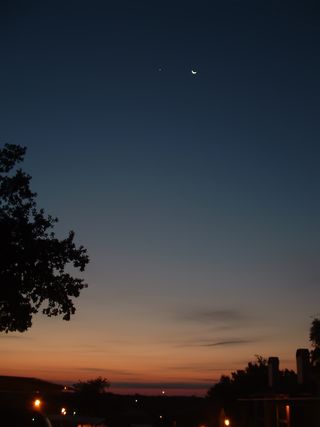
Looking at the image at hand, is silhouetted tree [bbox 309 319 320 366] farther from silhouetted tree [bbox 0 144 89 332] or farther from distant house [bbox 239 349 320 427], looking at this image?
silhouetted tree [bbox 0 144 89 332]

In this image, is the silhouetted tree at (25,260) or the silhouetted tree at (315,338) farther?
the silhouetted tree at (315,338)

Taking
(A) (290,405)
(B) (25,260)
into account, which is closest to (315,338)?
(A) (290,405)

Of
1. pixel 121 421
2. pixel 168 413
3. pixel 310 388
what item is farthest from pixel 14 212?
pixel 121 421

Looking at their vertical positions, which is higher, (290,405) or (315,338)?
(315,338)

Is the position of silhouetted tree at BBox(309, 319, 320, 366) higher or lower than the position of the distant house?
higher

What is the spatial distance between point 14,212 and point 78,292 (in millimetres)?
3695

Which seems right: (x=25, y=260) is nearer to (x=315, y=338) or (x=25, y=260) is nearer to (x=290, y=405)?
(x=290, y=405)

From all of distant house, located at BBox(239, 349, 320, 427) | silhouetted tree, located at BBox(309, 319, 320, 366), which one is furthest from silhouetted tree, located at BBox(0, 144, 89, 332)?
silhouetted tree, located at BBox(309, 319, 320, 366)

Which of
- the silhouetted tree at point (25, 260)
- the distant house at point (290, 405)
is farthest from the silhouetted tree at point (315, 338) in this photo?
the silhouetted tree at point (25, 260)

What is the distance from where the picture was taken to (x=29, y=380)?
116 feet

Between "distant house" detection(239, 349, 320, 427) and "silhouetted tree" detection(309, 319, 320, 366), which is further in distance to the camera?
"silhouetted tree" detection(309, 319, 320, 366)

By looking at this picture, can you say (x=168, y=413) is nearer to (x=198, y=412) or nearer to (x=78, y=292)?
(x=198, y=412)

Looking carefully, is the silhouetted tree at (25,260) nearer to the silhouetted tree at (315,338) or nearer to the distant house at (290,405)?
the distant house at (290,405)

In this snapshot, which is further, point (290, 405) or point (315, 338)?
point (315, 338)
